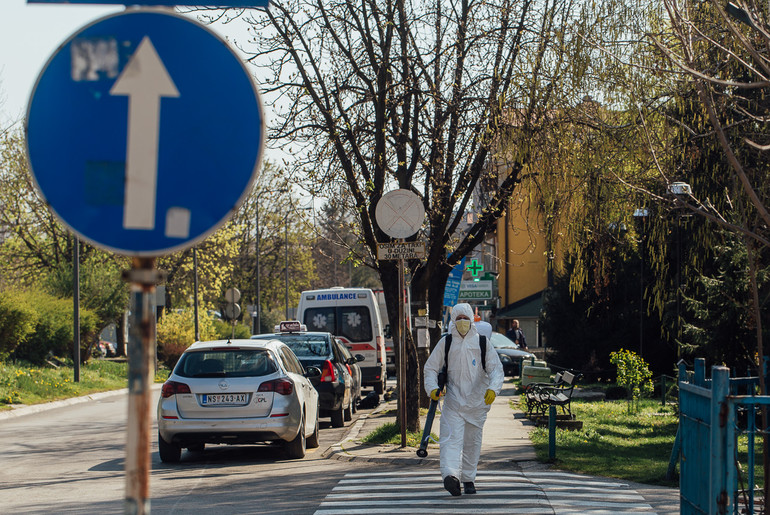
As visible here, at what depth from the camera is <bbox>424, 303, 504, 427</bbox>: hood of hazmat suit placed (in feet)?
32.4

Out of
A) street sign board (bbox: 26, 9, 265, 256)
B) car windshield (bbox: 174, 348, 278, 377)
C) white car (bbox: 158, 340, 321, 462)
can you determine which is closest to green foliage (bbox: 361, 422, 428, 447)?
white car (bbox: 158, 340, 321, 462)

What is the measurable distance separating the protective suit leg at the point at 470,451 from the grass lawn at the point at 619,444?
6.99 feet

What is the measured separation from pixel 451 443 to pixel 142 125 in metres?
7.17

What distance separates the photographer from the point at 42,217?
43.2m

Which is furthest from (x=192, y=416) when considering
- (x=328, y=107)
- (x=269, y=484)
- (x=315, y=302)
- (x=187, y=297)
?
(x=187, y=297)

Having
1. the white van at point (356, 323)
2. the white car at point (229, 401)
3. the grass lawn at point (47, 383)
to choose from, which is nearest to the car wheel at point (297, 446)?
the white car at point (229, 401)

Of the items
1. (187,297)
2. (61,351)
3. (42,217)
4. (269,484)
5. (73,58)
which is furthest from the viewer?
(187,297)

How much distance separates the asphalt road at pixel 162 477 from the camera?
945 cm

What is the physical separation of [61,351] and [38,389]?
33.2 ft

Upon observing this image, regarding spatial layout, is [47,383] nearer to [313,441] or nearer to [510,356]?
[313,441]

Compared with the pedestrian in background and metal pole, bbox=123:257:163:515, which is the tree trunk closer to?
metal pole, bbox=123:257:163:515

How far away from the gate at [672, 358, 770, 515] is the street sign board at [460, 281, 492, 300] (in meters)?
28.2

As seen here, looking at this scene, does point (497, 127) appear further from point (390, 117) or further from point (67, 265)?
point (67, 265)

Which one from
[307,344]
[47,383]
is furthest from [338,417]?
[47,383]
